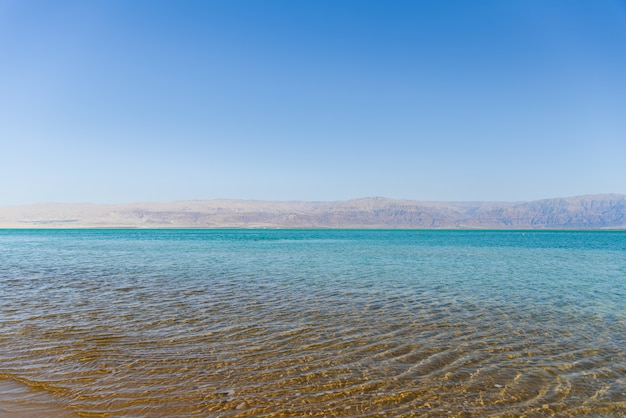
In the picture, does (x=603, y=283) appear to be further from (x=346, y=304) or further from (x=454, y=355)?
(x=454, y=355)

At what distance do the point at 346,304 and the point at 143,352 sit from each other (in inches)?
277

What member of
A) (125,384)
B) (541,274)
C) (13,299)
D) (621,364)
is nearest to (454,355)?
(621,364)

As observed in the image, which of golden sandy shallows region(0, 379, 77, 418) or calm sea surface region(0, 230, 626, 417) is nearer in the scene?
golden sandy shallows region(0, 379, 77, 418)

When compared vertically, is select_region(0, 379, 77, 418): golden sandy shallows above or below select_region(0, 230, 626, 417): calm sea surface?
above

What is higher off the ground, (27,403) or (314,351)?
(27,403)

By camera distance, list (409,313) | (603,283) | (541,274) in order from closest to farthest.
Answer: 1. (409,313)
2. (603,283)
3. (541,274)

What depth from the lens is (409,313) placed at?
40.5ft

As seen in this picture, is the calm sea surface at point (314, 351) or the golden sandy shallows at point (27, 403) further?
the calm sea surface at point (314, 351)

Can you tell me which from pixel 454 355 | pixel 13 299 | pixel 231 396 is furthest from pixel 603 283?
pixel 13 299

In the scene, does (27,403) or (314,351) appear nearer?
(27,403)

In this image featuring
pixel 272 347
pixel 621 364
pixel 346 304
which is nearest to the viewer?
pixel 621 364

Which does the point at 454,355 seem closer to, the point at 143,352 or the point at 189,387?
the point at 189,387

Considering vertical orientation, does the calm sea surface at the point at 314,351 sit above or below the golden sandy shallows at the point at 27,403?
below

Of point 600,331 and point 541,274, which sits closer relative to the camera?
point 600,331
